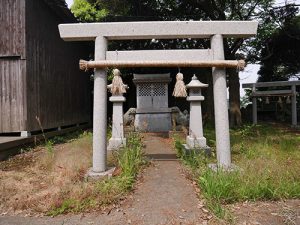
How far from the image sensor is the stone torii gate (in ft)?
20.4

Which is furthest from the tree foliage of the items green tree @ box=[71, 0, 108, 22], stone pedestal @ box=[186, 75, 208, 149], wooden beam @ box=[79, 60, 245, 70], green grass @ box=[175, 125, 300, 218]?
green grass @ box=[175, 125, 300, 218]

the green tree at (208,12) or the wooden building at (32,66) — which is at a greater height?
the green tree at (208,12)

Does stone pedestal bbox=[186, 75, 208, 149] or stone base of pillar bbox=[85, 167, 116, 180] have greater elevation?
stone pedestal bbox=[186, 75, 208, 149]

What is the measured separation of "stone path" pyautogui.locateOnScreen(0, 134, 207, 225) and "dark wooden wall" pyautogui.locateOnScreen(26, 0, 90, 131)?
6.18m

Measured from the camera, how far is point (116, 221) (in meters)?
4.52

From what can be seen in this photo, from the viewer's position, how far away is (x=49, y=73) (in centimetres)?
1268

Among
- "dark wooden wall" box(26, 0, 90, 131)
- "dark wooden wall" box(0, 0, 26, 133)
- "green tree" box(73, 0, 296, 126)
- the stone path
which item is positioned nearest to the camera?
the stone path

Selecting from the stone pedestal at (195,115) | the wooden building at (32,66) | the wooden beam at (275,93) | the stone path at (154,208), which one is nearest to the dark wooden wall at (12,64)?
the wooden building at (32,66)

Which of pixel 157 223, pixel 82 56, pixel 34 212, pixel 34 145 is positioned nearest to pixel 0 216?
pixel 34 212

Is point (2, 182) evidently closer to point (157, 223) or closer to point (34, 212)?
point (34, 212)

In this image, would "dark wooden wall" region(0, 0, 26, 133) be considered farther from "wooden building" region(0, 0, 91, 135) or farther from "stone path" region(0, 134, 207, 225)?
"stone path" region(0, 134, 207, 225)

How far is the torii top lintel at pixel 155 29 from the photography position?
622cm

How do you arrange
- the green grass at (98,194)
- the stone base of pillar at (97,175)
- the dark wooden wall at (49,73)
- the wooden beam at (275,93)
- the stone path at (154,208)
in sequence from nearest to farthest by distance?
the stone path at (154,208), the green grass at (98,194), the stone base of pillar at (97,175), the dark wooden wall at (49,73), the wooden beam at (275,93)

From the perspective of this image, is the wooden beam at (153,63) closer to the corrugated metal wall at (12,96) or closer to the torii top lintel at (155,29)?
the torii top lintel at (155,29)
